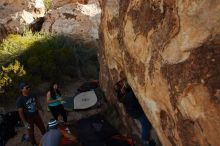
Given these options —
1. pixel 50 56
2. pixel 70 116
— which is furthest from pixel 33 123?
pixel 50 56

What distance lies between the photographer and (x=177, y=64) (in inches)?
185

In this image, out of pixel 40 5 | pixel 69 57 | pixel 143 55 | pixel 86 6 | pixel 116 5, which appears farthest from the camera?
pixel 40 5

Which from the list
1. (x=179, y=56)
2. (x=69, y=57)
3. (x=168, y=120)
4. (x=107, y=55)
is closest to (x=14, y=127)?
(x=107, y=55)

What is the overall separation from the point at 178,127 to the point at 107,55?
3688mm

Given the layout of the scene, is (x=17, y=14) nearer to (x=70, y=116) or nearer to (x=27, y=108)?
(x=70, y=116)

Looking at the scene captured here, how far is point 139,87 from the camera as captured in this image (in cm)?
594

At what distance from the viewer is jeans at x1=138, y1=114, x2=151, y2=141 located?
21.9 feet

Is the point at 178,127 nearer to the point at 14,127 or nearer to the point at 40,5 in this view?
the point at 14,127

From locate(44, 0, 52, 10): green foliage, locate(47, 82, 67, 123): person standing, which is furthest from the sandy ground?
locate(44, 0, 52, 10): green foliage

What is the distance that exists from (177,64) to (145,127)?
229 centimetres

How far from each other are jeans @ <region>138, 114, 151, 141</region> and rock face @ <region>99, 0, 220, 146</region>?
2.33ft

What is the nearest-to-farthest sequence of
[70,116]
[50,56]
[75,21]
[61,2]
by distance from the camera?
[70,116], [50,56], [75,21], [61,2]

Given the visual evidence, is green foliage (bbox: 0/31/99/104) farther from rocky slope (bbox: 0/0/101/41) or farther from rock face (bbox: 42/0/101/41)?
rocky slope (bbox: 0/0/101/41)

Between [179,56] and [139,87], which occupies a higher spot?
[179,56]
